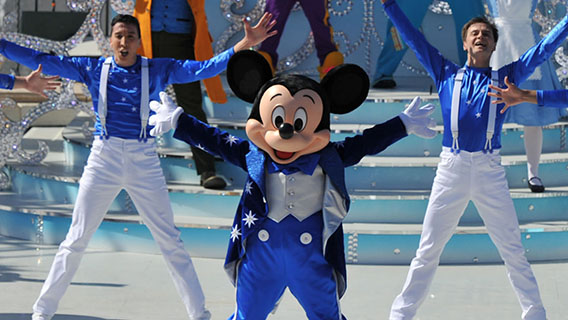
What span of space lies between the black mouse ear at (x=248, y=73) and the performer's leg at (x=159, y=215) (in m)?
1.01

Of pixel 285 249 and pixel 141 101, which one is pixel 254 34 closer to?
pixel 141 101

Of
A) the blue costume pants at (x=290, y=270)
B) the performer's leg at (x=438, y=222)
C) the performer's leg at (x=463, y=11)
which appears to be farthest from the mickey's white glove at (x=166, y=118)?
the performer's leg at (x=463, y=11)

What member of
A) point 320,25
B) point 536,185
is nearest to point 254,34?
point 320,25

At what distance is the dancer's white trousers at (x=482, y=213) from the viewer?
4.79m

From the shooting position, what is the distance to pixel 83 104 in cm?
739

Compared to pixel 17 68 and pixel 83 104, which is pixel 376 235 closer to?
pixel 83 104

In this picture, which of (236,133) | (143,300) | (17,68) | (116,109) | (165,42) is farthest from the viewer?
(17,68)

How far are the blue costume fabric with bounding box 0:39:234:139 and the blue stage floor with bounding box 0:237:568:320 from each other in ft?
3.46

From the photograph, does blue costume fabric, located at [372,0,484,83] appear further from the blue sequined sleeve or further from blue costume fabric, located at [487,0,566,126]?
the blue sequined sleeve

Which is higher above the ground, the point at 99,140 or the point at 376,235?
the point at 99,140

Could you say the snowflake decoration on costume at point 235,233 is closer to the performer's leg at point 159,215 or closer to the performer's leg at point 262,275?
the performer's leg at point 262,275

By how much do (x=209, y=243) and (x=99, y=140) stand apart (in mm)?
1538

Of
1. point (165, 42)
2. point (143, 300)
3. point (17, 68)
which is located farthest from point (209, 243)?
point (17, 68)

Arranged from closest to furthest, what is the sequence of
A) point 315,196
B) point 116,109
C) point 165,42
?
1. point 315,196
2. point 116,109
3. point 165,42
